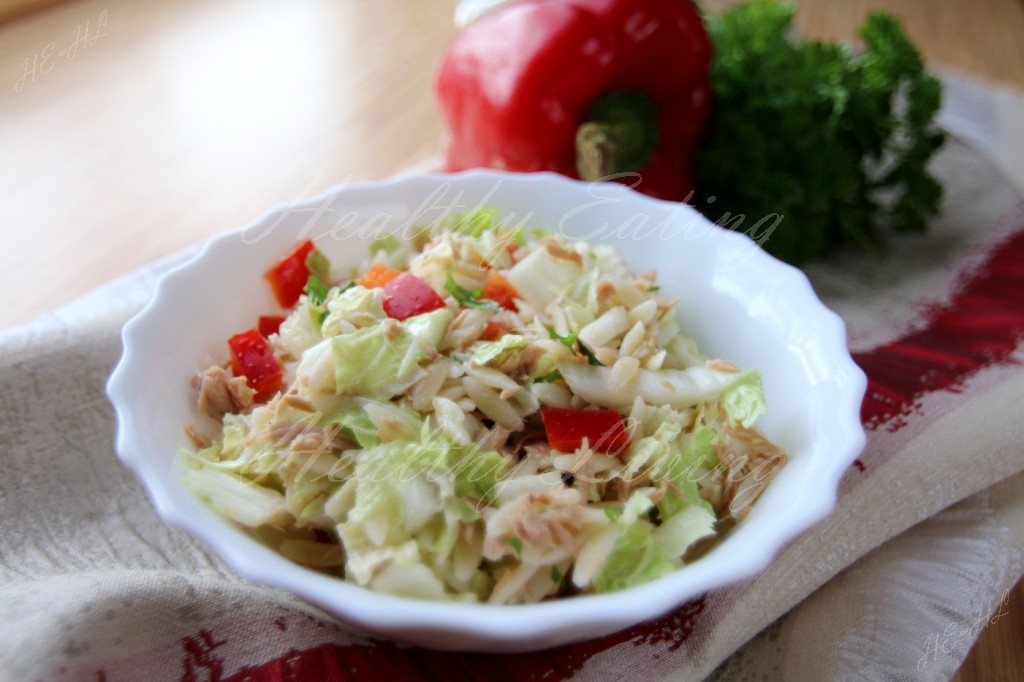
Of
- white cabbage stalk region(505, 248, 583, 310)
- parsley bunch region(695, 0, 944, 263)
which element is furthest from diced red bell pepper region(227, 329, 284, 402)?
parsley bunch region(695, 0, 944, 263)

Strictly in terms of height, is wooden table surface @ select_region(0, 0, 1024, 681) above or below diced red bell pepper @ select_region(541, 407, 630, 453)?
above

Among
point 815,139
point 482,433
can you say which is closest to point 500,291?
point 482,433

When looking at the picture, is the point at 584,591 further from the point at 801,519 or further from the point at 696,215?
the point at 696,215

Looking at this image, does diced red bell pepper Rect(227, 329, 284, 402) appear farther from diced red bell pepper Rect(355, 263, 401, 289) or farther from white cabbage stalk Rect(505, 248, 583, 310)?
white cabbage stalk Rect(505, 248, 583, 310)

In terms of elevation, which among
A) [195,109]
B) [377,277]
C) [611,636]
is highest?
[195,109]

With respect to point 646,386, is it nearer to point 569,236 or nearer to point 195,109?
point 569,236
